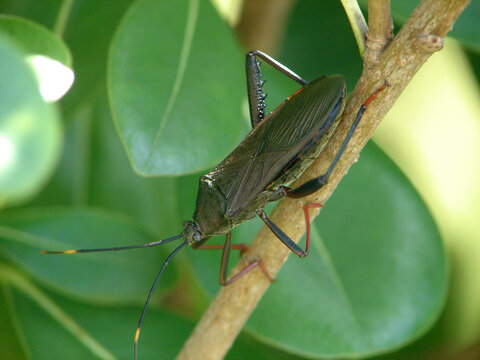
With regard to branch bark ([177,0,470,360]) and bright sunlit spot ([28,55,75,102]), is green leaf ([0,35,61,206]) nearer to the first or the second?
bright sunlit spot ([28,55,75,102])

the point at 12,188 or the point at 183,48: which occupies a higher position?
the point at 183,48

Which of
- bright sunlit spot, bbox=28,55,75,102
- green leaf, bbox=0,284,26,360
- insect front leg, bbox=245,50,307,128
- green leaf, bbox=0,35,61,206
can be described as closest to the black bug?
insect front leg, bbox=245,50,307,128

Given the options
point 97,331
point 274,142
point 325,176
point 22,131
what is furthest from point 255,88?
point 22,131

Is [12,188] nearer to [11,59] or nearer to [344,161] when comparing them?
[11,59]

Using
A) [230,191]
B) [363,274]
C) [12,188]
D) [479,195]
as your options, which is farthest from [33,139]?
[479,195]

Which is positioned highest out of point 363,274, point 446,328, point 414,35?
point 414,35

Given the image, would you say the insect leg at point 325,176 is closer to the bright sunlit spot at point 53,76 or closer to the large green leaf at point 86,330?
the bright sunlit spot at point 53,76

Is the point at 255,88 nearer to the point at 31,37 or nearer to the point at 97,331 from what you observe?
the point at 31,37
